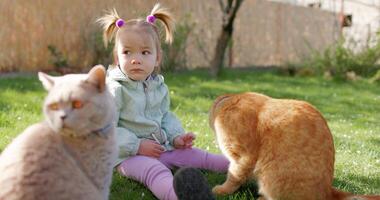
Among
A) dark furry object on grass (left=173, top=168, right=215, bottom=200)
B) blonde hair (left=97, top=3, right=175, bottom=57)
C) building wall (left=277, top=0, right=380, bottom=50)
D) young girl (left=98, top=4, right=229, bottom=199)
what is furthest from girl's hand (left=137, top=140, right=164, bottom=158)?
building wall (left=277, top=0, right=380, bottom=50)

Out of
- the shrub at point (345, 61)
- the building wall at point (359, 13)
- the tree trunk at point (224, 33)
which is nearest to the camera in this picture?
the tree trunk at point (224, 33)

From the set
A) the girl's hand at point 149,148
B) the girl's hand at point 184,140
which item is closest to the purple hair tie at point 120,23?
the girl's hand at point 149,148

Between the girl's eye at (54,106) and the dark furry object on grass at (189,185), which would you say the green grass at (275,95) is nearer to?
the dark furry object on grass at (189,185)

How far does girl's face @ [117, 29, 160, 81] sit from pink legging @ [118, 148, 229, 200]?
62 centimetres

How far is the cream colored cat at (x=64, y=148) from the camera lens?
2123 mm

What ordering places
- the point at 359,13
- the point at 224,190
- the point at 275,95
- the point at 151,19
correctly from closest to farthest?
the point at 224,190 → the point at 151,19 → the point at 275,95 → the point at 359,13

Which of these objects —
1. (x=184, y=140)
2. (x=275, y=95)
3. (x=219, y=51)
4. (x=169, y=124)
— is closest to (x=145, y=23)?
(x=169, y=124)

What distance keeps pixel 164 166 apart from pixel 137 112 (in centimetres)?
45

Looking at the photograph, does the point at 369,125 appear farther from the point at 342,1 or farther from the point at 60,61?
the point at 342,1

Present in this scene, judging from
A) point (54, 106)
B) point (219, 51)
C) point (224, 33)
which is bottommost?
point (219, 51)

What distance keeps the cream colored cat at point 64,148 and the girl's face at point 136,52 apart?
123cm

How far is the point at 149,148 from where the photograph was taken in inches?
145

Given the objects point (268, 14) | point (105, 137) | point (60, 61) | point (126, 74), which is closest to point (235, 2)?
point (60, 61)

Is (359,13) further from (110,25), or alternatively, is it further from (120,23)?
(120,23)
